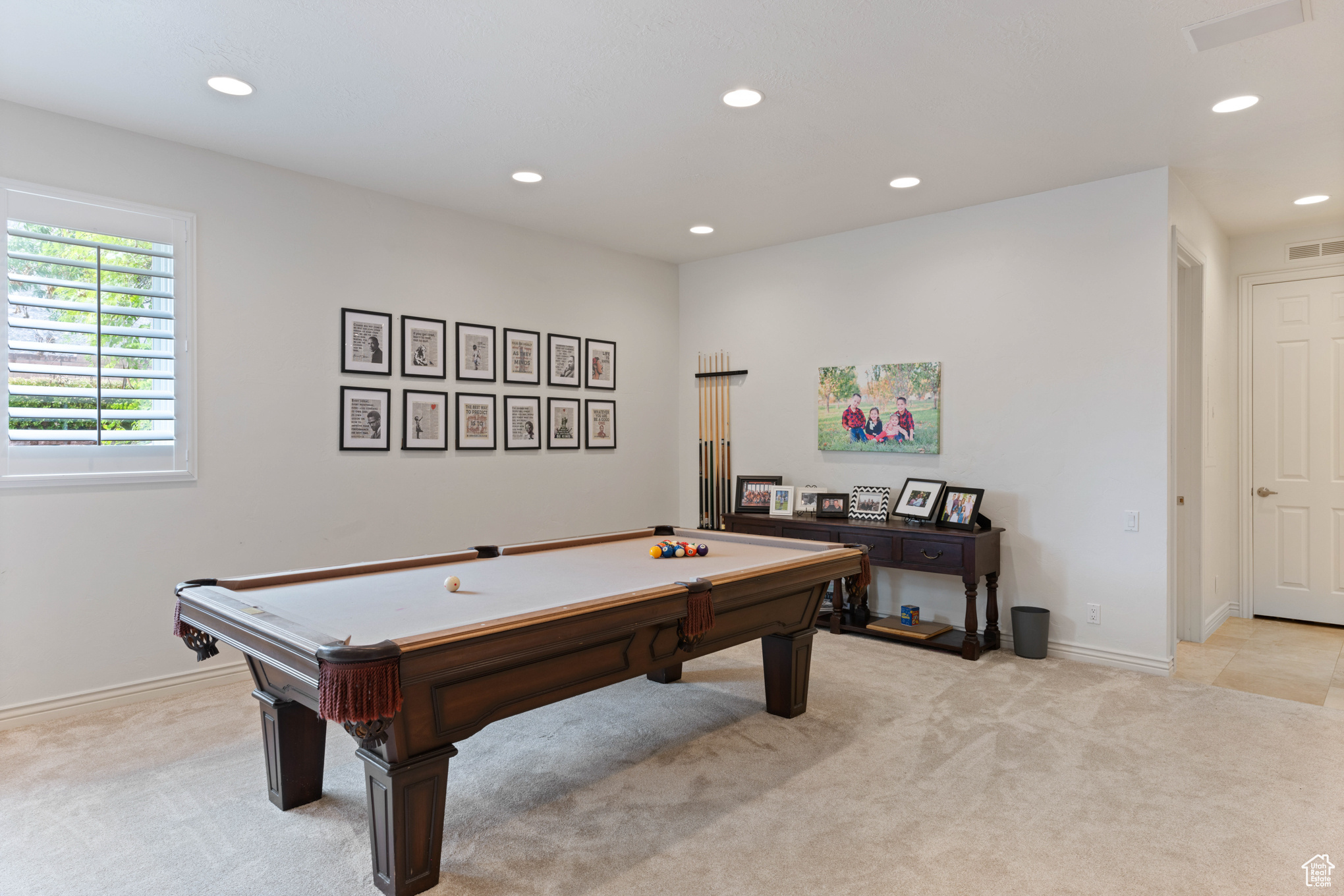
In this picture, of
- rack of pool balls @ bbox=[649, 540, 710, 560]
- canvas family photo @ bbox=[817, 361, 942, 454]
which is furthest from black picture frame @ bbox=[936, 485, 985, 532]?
rack of pool balls @ bbox=[649, 540, 710, 560]

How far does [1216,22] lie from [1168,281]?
163 cm

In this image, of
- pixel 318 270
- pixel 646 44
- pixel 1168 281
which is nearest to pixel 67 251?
pixel 318 270

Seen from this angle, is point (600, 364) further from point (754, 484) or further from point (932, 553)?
point (932, 553)

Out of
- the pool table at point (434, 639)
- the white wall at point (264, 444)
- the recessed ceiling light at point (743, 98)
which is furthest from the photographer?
the white wall at point (264, 444)

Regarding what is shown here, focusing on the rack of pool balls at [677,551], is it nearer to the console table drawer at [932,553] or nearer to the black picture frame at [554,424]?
the console table drawer at [932,553]

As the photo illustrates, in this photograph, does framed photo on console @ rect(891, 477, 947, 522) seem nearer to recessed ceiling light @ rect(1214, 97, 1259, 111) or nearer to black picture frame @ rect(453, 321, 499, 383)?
recessed ceiling light @ rect(1214, 97, 1259, 111)

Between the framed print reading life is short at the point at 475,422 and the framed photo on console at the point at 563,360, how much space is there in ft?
1.67

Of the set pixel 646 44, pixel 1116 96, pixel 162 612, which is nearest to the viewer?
pixel 646 44

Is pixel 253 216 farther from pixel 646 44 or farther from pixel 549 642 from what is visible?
pixel 549 642

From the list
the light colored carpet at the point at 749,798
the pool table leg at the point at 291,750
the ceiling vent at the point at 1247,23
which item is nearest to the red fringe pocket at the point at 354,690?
the light colored carpet at the point at 749,798

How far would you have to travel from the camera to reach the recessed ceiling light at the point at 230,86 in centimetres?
289

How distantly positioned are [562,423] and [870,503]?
6.93 ft

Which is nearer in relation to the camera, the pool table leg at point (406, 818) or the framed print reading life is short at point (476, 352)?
the pool table leg at point (406, 818)

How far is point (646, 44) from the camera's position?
2.66 m
